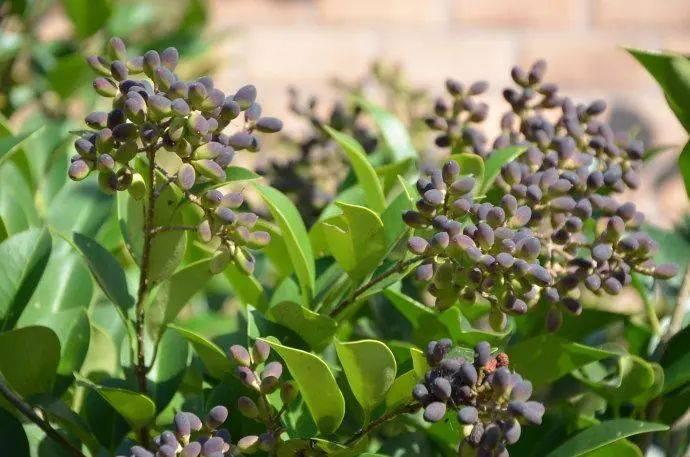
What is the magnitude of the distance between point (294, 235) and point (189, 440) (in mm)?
154

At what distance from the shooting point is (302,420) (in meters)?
0.71

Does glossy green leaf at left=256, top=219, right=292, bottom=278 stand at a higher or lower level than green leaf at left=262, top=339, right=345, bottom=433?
lower

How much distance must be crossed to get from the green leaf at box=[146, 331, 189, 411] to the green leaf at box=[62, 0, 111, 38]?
2.18 ft

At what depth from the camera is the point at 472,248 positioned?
0.62 m

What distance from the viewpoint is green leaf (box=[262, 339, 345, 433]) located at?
631mm

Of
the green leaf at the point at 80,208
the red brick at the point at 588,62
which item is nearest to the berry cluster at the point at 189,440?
the green leaf at the point at 80,208

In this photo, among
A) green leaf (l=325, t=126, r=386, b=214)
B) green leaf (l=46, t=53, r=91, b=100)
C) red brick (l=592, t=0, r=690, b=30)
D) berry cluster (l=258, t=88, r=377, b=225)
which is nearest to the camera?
green leaf (l=325, t=126, r=386, b=214)

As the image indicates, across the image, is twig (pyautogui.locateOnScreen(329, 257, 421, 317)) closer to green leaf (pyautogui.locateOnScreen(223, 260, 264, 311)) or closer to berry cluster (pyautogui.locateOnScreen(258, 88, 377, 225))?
green leaf (pyautogui.locateOnScreen(223, 260, 264, 311))

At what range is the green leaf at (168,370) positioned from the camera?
30.6 inches

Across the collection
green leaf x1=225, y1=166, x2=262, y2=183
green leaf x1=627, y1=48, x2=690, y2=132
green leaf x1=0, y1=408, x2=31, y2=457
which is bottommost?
green leaf x1=0, y1=408, x2=31, y2=457

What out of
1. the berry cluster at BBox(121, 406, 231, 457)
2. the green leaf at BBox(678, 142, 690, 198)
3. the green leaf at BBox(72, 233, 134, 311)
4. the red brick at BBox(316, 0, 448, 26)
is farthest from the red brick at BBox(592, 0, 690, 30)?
the berry cluster at BBox(121, 406, 231, 457)

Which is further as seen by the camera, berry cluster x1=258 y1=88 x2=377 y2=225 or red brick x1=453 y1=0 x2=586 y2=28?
red brick x1=453 y1=0 x2=586 y2=28

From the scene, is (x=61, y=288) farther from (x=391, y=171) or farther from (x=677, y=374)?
(x=677, y=374)

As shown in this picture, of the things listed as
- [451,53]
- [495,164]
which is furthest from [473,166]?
[451,53]
